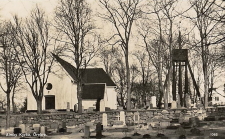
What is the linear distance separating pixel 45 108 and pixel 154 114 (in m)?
15.5

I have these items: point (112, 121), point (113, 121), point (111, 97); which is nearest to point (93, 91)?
point (111, 97)

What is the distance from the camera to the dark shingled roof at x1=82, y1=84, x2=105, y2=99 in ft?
147

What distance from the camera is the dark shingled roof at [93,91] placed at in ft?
147

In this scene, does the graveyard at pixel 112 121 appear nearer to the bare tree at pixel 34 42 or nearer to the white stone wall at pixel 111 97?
the bare tree at pixel 34 42

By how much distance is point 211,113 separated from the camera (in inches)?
1150

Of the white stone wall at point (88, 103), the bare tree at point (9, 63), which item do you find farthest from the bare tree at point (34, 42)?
the white stone wall at point (88, 103)

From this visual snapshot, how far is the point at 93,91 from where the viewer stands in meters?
46.5

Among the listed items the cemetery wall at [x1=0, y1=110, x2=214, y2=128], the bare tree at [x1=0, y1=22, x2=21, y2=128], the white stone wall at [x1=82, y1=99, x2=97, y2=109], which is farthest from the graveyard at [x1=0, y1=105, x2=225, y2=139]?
the white stone wall at [x1=82, y1=99, x2=97, y2=109]

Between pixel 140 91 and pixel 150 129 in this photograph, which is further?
pixel 140 91

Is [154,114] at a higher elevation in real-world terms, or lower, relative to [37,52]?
lower

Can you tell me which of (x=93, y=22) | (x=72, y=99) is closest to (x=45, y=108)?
(x=72, y=99)

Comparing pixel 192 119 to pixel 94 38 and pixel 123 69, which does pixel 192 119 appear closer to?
pixel 94 38

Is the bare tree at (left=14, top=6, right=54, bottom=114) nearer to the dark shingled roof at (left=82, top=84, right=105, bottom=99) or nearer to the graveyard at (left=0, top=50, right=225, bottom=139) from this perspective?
the graveyard at (left=0, top=50, right=225, bottom=139)

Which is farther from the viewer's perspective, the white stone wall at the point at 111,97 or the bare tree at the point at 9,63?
the white stone wall at the point at 111,97
